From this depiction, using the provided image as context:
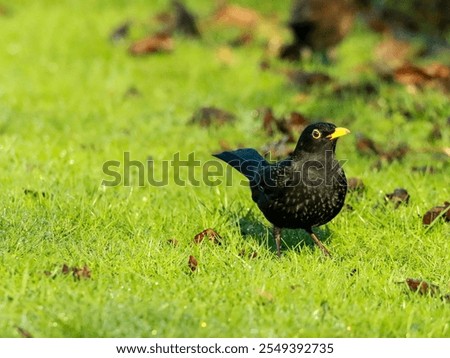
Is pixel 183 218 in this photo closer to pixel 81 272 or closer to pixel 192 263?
pixel 192 263

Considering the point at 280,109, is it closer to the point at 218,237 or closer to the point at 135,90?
the point at 135,90

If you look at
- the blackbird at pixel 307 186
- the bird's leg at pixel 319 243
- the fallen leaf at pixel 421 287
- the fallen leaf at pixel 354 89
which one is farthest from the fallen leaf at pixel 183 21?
the fallen leaf at pixel 421 287

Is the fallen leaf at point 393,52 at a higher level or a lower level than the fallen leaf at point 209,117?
higher

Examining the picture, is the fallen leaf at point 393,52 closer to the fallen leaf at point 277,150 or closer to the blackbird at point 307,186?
the fallen leaf at point 277,150

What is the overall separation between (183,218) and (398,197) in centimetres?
166

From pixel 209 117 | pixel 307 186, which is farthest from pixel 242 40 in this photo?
pixel 307 186

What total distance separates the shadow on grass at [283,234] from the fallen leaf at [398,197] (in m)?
0.65

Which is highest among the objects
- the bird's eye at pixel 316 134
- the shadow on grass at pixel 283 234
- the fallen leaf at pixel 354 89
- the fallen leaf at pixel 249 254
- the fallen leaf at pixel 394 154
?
the bird's eye at pixel 316 134

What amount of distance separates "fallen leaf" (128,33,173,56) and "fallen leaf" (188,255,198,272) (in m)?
6.32

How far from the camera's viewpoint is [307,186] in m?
5.58

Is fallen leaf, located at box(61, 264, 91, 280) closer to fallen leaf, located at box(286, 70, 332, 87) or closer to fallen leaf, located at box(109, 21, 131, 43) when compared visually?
fallen leaf, located at box(286, 70, 332, 87)

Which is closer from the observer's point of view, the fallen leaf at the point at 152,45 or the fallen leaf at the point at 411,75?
the fallen leaf at the point at 411,75

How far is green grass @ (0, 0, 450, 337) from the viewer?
4.61 meters

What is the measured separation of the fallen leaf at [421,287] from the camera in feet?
16.5
